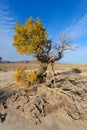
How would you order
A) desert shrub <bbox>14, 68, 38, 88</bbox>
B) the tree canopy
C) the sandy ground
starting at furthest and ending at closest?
desert shrub <bbox>14, 68, 38, 88</bbox> → the tree canopy → the sandy ground

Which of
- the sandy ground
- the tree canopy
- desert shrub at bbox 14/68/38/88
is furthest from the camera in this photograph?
desert shrub at bbox 14/68/38/88

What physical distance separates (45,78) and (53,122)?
6.19 meters

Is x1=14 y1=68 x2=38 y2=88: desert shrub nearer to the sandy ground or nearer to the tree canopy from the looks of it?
the tree canopy

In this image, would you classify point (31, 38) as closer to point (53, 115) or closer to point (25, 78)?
point (25, 78)

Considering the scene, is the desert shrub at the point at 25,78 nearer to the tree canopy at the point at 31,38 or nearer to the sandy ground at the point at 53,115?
the tree canopy at the point at 31,38

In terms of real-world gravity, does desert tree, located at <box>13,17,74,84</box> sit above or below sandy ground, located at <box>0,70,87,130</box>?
above

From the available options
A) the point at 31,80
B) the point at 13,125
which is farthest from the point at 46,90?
the point at 13,125

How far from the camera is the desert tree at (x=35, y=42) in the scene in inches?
534

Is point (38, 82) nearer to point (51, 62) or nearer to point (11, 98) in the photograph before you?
point (51, 62)

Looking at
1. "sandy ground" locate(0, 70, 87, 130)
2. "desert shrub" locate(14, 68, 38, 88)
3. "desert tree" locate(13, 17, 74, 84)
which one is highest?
"desert tree" locate(13, 17, 74, 84)

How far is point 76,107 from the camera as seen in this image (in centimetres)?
984

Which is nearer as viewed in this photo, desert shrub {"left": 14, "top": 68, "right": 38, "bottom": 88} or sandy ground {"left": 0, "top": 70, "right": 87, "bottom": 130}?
sandy ground {"left": 0, "top": 70, "right": 87, "bottom": 130}

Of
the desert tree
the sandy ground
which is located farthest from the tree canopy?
the sandy ground

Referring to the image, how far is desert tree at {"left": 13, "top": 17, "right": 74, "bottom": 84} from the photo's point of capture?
13.6m
